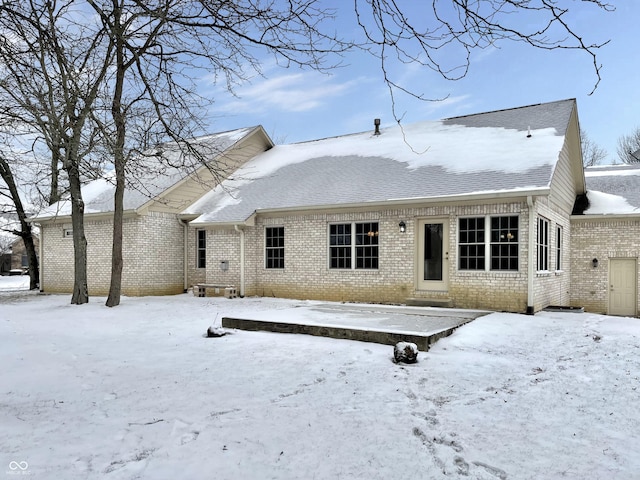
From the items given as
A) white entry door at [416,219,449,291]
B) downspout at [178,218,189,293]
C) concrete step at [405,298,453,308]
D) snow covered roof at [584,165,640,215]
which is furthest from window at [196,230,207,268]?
snow covered roof at [584,165,640,215]

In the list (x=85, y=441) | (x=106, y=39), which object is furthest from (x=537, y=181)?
(x=85, y=441)

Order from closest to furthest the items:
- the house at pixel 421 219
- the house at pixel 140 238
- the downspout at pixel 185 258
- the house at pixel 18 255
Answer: the house at pixel 421 219 < the house at pixel 140 238 < the downspout at pixel 185 258 < the house at pixel 18 255

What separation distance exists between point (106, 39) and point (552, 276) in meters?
11.1

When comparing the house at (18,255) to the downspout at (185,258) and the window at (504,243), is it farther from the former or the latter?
the window at (504,243)

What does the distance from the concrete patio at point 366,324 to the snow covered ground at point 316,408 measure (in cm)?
21

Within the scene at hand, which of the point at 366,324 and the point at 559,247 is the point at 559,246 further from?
the point at 366,324

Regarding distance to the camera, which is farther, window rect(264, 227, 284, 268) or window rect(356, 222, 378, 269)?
window rect(264, 227, 284, 268)

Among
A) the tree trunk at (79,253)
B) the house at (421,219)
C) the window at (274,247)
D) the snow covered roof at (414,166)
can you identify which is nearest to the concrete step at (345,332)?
the house at (421,219)

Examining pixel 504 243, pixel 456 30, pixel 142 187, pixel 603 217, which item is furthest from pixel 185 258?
pixel 456 30

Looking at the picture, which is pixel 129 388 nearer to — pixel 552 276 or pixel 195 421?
pixel 195 421

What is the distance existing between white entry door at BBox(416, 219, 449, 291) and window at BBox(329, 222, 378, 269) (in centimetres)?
126

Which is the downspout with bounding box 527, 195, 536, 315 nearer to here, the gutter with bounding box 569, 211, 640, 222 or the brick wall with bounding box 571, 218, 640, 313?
the gutter with bounding box 569, 211, 640, 222

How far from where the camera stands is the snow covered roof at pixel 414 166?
10.9m

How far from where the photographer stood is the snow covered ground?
2.99 meters
